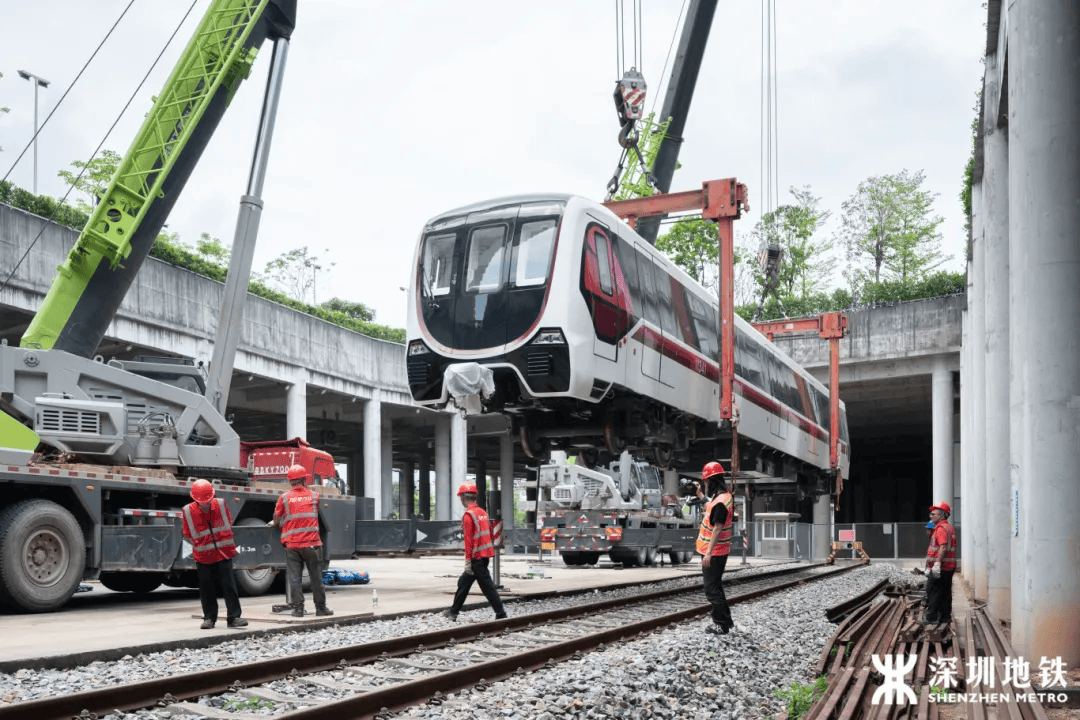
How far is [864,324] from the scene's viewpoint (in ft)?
117

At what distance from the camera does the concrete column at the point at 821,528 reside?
40912 mm

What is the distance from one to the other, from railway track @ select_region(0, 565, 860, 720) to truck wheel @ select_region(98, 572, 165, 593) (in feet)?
22.6

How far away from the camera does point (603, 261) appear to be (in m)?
13.2

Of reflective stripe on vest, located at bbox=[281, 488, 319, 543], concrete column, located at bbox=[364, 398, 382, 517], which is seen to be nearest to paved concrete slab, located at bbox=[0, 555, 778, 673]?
reflective stripe on vest, located at bbox=[281, 488, 319, 543]

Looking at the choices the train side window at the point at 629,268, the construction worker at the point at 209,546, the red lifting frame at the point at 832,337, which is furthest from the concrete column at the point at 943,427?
the construction worker at the point at 209,546

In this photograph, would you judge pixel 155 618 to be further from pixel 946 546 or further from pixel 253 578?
pixel 946 546

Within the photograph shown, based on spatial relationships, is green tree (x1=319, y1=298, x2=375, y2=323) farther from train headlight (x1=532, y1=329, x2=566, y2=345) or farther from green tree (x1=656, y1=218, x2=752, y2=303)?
train headlight (x1=532, y1=329, x2=566, y2=345)

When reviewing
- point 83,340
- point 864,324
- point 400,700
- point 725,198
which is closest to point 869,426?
point 864,324

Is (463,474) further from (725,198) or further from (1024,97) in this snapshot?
(1024,97)

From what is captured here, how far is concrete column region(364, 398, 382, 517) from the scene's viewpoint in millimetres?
36562

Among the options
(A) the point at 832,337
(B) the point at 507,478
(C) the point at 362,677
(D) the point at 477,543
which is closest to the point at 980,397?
(D) the point at 477,543

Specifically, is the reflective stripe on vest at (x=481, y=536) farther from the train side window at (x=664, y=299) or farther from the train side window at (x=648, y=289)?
the train side window at (x=664, y=299)

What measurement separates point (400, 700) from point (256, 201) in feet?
32.7

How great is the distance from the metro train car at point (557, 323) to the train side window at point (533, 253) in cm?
1
